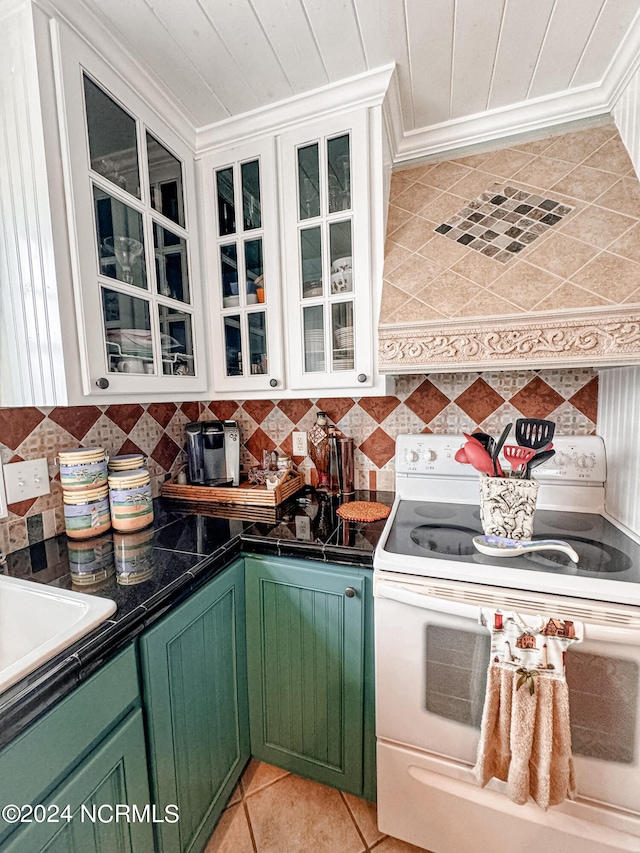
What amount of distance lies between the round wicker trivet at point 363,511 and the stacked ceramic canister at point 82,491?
82cm

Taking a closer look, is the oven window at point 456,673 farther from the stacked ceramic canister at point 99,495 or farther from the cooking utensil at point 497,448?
the stacked ceramic canister at point 99,495

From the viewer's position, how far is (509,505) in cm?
110

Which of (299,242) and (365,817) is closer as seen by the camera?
(365,817)

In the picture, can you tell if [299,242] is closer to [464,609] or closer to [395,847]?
[464,609]

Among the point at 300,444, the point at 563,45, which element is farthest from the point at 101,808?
the point at 563,45

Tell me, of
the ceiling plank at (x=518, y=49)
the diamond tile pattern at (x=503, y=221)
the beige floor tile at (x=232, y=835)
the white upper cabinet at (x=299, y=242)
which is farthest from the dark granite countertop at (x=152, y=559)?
the ceiling plank at (x=518, y=49)

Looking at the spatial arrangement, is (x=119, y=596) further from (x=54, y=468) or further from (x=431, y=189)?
(x=431, y=189)

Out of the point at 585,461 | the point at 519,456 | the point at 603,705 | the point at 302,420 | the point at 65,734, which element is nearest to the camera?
the point at 65,734

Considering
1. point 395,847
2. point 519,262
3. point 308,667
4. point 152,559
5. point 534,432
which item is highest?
point 519,262

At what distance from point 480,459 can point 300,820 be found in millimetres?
1308

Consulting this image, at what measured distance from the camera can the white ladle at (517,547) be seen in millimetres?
1024

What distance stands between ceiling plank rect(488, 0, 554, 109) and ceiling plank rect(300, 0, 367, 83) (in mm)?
393

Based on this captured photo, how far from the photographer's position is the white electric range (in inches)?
34.6

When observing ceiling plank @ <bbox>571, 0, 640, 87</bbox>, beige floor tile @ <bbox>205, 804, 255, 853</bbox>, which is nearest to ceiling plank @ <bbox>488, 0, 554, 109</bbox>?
ceiling plank @ <bbox>571, 0, 640, 87</bbox>
